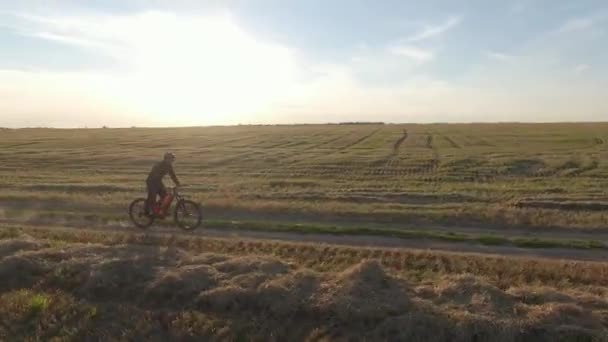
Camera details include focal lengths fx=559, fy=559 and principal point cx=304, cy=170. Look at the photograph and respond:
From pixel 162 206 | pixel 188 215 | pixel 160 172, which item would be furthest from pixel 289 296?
pixel 162 206

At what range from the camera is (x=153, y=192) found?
15.5 meters

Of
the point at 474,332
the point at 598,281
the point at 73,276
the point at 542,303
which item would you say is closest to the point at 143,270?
the point at 73,276

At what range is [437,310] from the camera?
859cm

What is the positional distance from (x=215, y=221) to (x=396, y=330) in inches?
364

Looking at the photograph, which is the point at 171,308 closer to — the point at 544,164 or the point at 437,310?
the point at 437,310

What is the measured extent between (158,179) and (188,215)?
1288 millimetres

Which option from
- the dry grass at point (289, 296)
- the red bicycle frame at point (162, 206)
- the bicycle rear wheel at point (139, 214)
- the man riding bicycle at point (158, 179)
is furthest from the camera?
the bicycle rear wheel at point (139, 214)

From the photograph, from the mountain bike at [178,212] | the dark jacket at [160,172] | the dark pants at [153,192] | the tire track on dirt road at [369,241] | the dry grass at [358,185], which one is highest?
the dark jacket at [160,172]

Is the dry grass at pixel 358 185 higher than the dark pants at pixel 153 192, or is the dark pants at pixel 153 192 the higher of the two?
the dark pants at pixel 153 192

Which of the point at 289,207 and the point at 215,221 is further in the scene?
the point at 289,207

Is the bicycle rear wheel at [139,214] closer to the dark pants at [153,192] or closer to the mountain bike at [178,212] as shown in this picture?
the mountain bike at [178,212]

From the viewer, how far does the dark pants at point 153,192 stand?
1549 centimetres

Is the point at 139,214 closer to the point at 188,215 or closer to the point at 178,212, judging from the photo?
the point at 178,212

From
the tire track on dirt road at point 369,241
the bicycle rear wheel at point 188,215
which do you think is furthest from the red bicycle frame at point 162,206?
the tire track on dirt road at point 369,241
